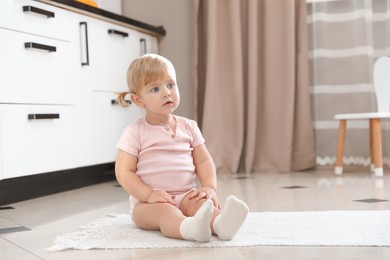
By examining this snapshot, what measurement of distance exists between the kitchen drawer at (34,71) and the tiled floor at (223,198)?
46 centimetres

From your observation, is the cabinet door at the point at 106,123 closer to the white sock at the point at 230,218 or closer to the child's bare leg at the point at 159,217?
the child's bare leg at the point at 159,217

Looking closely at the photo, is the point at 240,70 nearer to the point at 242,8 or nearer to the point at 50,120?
the point at 242,8

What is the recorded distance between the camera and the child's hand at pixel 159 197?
1.52 metres

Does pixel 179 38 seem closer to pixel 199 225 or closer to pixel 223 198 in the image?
pixel 223 198

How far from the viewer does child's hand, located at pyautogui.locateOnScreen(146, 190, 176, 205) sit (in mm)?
1517

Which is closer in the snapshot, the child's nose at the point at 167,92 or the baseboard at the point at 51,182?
the child's nose at the point at 167,92

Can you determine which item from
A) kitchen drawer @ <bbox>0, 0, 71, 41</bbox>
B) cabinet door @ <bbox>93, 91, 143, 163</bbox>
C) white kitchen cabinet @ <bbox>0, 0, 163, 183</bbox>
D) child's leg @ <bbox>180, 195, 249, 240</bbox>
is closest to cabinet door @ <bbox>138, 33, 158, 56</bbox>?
white kitchen cabinet @ <bbox>0, 0, 163, 183</bbox>

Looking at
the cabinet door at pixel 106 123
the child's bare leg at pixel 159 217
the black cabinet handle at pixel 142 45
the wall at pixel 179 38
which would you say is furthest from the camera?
the wall at pixel 179 38

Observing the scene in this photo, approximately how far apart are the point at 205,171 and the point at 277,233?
1.07 ft

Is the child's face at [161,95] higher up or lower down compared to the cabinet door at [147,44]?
lower down

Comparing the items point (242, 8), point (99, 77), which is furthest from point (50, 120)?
point (242, 8)

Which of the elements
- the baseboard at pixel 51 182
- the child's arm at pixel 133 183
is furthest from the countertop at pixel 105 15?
the child's arm at pixel 133 183

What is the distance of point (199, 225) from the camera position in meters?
1.31

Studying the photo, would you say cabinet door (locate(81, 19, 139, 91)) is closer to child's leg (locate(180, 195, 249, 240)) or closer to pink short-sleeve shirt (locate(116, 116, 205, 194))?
pink short-sleeve shirt (locate(116, 116, 205, 194))
